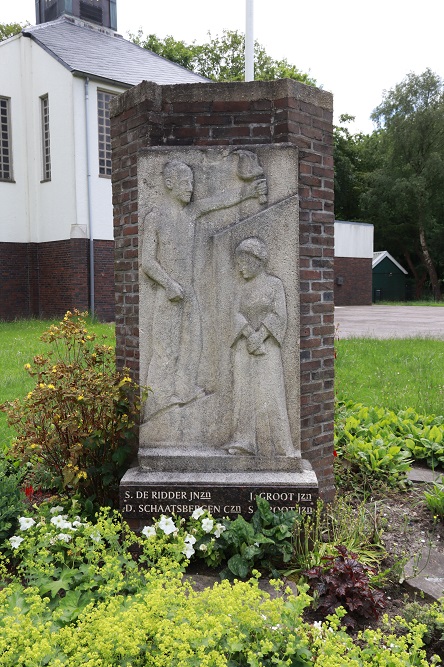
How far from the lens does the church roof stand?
58.7 feet

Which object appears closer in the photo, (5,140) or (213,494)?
(213,494)

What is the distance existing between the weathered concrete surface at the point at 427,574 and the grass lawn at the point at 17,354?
12.7 ft

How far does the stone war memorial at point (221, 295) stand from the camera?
152 inches

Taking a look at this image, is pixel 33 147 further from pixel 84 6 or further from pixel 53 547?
pixel 53 547

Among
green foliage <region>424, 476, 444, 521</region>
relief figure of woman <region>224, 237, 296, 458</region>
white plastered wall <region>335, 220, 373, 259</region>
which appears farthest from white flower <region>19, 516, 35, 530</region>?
white plastered wall <region>335, 220, 373, 259</region>

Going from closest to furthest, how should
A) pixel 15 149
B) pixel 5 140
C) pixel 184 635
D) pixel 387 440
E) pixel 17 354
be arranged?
pixel 184 635 → pixel 387 440 → pixel 17 354 → pixel 15 149 → pixel 5 140

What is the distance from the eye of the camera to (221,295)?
3951 millimetres

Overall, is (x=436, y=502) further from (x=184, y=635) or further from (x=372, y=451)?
(x=184, y=635)

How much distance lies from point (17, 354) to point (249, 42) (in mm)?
6249

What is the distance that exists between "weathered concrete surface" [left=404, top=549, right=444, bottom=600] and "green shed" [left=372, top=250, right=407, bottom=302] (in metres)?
35.1

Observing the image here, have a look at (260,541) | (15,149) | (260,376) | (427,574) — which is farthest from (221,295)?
(15,149)

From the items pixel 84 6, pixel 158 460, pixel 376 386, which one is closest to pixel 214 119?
pixel 158 460

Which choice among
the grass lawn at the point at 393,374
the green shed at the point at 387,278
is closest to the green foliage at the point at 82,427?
the grass lawn at the point at 393,374

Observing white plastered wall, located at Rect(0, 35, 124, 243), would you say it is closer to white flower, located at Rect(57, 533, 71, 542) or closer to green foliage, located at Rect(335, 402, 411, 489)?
green foliage, located at Rect(335, 402, 411, 489)
